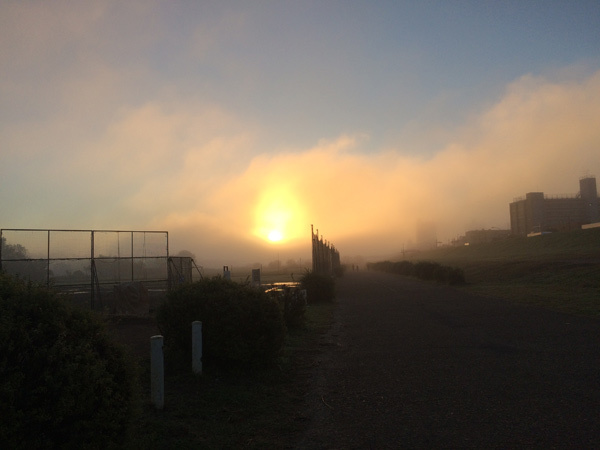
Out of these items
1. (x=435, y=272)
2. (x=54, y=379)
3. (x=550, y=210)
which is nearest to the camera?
(x=54, y=379)

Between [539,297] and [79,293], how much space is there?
66.4ft

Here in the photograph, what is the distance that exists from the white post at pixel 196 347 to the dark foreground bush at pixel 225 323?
0.36 metres

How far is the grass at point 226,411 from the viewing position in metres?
5.51

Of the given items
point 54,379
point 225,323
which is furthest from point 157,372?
point 54,379

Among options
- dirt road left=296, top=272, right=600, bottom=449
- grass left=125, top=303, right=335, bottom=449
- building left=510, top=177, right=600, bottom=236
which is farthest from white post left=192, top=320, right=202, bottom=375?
building left=510, top=177, right=600, bottom=236

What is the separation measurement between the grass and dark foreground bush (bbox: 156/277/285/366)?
0.32 meters

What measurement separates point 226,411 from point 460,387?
3.50 m

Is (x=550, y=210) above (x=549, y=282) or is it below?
above

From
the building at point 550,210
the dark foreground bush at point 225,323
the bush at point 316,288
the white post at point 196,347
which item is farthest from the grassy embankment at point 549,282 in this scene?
the building at point 550,210

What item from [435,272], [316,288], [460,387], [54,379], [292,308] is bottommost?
[460,387]

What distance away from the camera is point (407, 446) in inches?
210

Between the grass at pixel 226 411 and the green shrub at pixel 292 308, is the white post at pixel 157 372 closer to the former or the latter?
the grass at pixel 226 411

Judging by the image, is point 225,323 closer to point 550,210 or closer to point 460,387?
point 460,387

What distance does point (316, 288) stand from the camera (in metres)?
26.4
